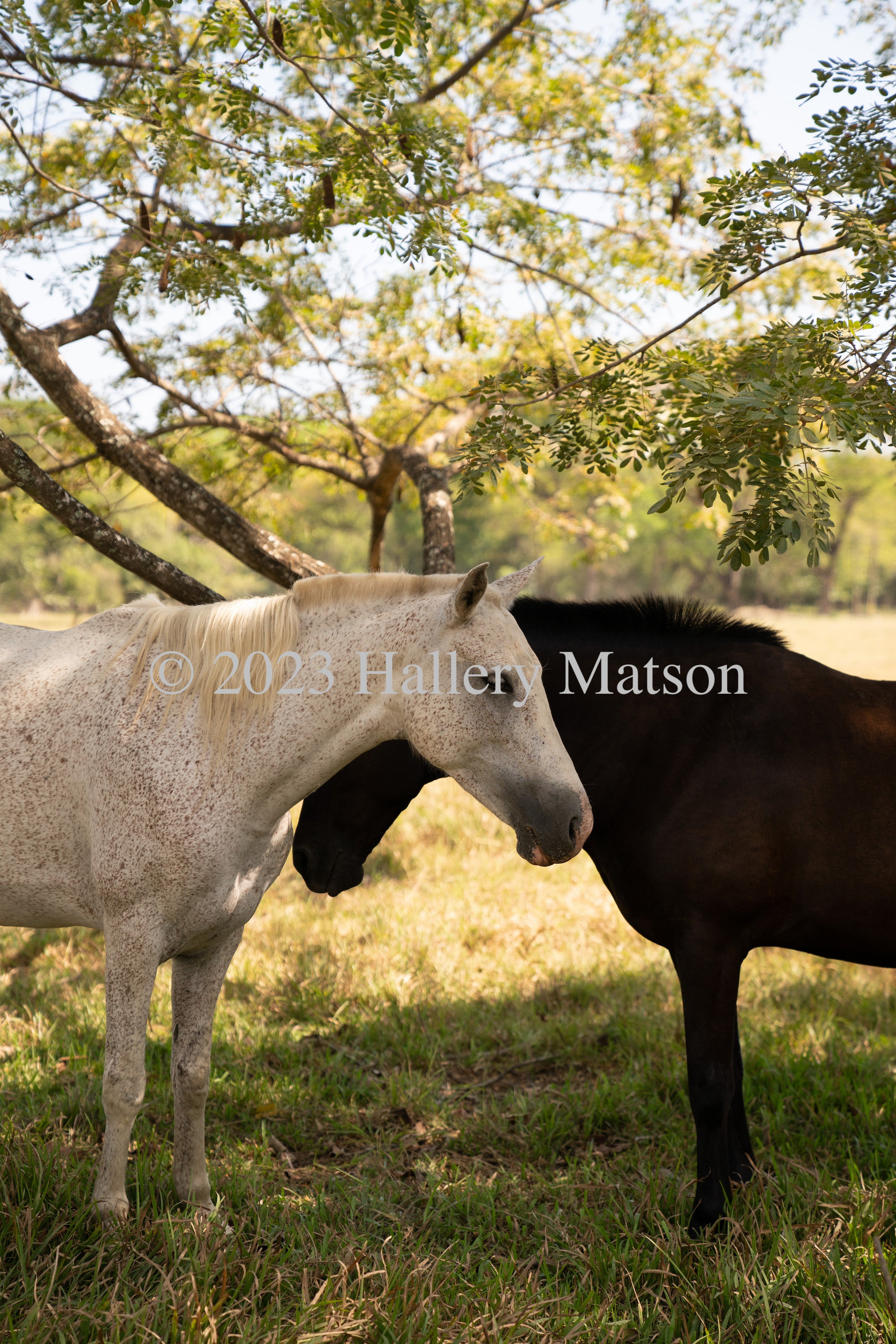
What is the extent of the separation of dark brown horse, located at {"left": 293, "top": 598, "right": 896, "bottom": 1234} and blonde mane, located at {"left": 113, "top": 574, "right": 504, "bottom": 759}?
77 centimetres

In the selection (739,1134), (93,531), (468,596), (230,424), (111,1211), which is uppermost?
(230,424)

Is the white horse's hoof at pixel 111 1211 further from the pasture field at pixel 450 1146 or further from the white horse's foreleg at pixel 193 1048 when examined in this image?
the white horse's foreleg at pixel 193 1048

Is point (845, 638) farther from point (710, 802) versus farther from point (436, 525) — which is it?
point (710, 802)

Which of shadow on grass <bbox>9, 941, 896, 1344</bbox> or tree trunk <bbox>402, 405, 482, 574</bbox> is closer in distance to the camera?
shadow on grass <bbox>9, 941, 896, 1344</bbox>

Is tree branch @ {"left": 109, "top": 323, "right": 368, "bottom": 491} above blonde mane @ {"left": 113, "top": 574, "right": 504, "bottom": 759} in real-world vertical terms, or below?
above

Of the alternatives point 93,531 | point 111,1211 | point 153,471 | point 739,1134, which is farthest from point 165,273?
point 739,1134

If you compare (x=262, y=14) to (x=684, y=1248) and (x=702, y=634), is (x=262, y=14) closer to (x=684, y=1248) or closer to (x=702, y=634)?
(x=702, y=634)

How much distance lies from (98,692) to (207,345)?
4735 millimetres

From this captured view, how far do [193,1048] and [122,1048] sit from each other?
1.13ft

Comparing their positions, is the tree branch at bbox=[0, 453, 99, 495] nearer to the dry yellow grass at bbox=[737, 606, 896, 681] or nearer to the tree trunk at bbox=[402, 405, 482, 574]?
the tree trunk at bbox=[402, 405, 482, 574]

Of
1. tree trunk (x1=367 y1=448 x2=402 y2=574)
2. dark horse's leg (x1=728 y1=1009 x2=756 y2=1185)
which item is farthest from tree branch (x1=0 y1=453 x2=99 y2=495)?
dark horse's leg (x1=728 y1=1009 x2=756 y2=1185)

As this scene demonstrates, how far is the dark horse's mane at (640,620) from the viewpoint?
328 cm

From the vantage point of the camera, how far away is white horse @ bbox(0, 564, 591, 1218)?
2.38m

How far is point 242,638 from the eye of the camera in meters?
2.52
